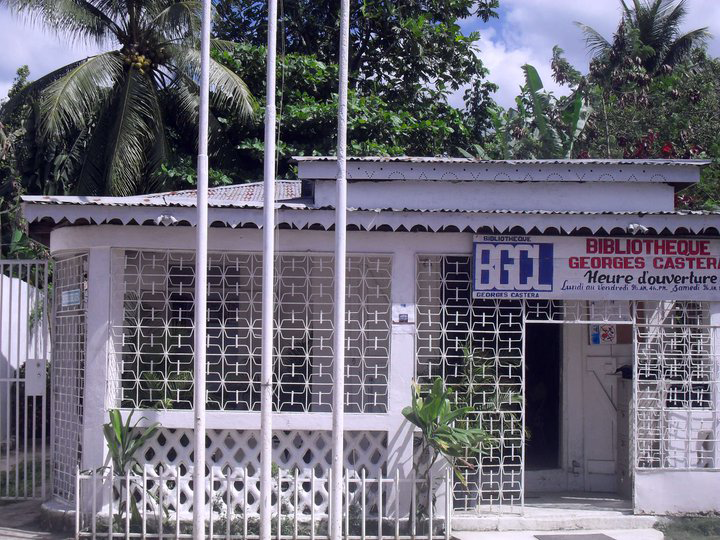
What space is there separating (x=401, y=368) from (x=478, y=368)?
78 cm

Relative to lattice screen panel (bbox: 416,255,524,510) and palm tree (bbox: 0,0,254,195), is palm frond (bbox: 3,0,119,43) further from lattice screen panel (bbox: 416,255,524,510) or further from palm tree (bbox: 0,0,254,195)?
lattice screen panel (bbox: 416,255,524,510)

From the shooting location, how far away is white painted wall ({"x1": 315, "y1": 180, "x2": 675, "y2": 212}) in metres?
8.75

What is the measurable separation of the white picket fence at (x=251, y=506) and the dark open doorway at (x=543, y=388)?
229 cm

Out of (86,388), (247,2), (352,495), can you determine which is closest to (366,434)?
(352,495)

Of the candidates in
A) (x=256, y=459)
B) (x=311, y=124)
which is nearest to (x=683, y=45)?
(x=311, y=124)

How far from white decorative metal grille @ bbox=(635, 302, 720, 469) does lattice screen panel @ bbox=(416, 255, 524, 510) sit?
48.1 inches

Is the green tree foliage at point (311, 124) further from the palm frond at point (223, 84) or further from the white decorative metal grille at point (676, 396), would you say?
the white decorative metal grille at point (676, 396)

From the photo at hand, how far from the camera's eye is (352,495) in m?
7.82

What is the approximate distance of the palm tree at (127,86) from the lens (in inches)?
567

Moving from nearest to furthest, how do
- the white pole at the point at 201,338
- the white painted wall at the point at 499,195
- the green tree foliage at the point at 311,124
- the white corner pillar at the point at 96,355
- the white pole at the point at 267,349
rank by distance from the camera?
the white pole at the point at 267,349 < the white pole at the point at 201,338 < the white corner pillar at the point at 96,355 < the white painted wall at the point at 499,195 < the green tree foliage at the point at 311,124

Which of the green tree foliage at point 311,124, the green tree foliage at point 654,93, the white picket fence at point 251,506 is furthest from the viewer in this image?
the green tree foliage at point 654,93

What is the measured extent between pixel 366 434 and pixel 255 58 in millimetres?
9987

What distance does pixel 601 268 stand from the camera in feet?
26.6

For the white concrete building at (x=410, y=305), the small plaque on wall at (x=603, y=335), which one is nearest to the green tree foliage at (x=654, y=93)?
the small plaque on wall at (x=603, y=335)
